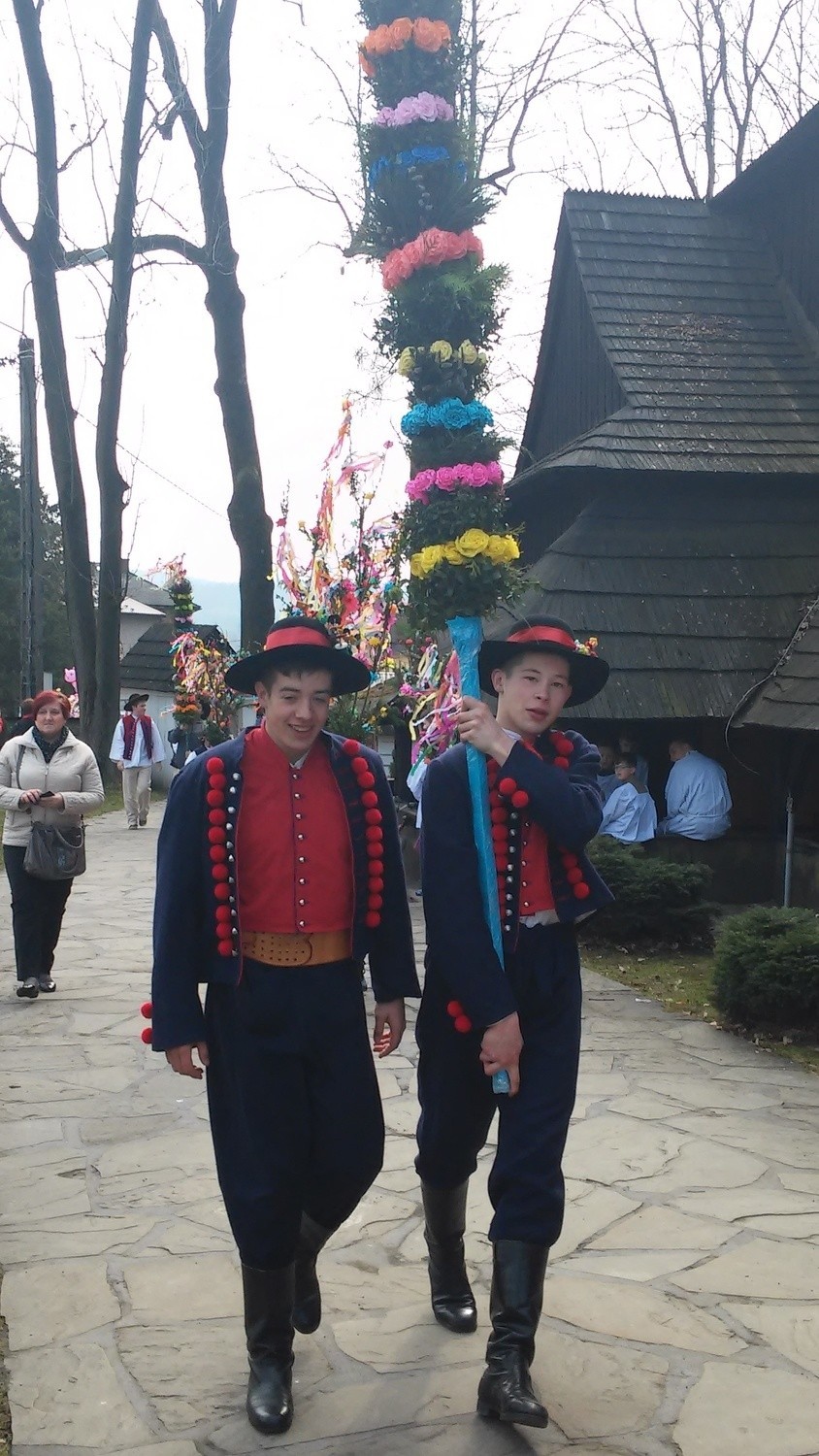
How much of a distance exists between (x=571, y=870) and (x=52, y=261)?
22372 millimetres

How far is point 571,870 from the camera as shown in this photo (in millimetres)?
3926

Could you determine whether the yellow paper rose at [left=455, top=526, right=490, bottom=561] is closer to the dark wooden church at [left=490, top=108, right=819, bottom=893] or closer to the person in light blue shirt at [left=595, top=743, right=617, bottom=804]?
the dark wooden church at [left=490, top=108, right=819, bottom=893]

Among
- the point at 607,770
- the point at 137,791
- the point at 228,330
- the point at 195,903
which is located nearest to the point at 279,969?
the point at 195,903

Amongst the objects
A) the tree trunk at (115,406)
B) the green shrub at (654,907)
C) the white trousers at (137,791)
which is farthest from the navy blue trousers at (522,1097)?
the tree trunk at (115,406)

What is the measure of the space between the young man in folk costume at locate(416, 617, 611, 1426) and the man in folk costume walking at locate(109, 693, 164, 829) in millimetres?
15925

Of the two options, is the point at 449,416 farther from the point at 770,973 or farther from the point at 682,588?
the point at 682,588

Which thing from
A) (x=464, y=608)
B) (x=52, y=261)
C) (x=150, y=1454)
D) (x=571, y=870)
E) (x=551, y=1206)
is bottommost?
(x=150, y=1454)

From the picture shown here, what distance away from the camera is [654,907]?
34.7 feet

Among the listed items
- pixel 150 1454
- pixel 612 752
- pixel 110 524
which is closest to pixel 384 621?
pixel 612 752

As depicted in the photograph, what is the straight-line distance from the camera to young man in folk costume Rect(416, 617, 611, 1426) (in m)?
3.65

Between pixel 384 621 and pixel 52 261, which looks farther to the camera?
pixel 52 261

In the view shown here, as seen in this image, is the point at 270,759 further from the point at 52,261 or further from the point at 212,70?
the point at 52,261

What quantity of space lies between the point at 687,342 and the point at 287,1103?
40.5 feet

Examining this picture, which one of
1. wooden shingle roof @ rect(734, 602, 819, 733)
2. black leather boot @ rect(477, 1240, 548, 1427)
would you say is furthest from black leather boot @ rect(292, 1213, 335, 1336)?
wooden shingle roof @ rect(734, 602, 819, 733)
